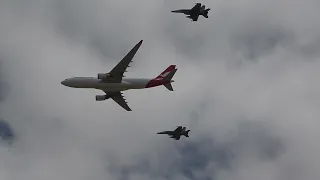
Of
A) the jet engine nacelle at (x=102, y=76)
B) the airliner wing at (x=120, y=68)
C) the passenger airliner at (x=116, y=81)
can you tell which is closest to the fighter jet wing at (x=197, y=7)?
the passenger airliner at (x=116, y=81)

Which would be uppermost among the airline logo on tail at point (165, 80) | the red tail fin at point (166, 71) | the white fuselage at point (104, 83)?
the red tail fin at point (166, 71)

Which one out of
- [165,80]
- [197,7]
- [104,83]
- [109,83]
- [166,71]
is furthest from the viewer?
[166,71]

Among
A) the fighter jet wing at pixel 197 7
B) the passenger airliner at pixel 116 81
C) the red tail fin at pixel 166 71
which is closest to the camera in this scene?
the passenger airliner at pixel 116 81

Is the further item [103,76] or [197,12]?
[197,12]

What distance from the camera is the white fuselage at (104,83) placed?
183 meters

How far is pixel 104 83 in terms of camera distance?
184875 millimetres

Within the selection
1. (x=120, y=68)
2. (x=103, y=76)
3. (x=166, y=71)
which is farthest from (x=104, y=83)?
(x=166, y=71)

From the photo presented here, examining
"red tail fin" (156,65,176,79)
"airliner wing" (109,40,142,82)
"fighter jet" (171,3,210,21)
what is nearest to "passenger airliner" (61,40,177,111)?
"airliner wing" (109,40,142,82)

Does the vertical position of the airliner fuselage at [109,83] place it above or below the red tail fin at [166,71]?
below

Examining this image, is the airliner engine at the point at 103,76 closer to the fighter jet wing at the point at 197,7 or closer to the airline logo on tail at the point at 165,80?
the airline logo on tail at the point at 165,80

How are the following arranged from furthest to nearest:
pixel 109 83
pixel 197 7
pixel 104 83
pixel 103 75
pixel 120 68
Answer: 1. pixel 197 7
2. pixel 109 83
3. pixel 104 83
4. pixel 103 75
5. pixel 120 68

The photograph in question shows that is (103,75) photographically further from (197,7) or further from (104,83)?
(197,7)

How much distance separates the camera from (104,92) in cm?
19675

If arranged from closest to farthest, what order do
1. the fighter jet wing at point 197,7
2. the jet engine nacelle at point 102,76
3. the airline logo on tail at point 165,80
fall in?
the jet engine nacelle at point 102,76
the airline logo on tail at point 165,80
the fighter jet wing at point 197,7
